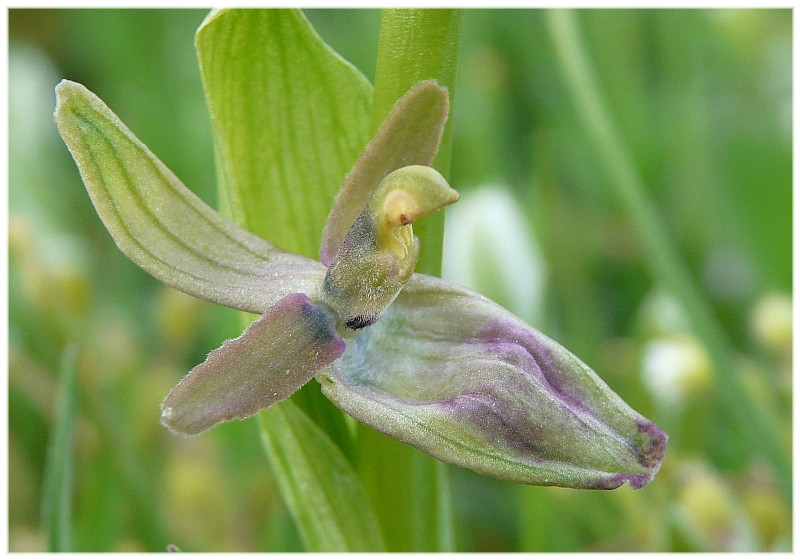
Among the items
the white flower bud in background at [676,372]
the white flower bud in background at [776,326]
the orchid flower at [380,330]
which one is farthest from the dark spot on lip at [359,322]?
the white flower bud in background at [776,326]

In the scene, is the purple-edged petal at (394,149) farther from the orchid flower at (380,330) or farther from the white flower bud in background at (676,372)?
the white flower bud in background at (676,372)

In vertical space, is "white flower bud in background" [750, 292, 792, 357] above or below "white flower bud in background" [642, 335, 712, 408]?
above

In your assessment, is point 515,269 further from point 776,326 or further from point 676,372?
point 776,326

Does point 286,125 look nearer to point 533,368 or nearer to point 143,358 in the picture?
point 533,368

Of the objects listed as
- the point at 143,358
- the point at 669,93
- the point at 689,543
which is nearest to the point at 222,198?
the point at 689,543

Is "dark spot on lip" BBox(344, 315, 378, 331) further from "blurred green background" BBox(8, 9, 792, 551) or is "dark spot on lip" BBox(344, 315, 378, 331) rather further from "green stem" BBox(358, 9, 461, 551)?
A: "blurred green background" BBox(8, 9, 792, 551)

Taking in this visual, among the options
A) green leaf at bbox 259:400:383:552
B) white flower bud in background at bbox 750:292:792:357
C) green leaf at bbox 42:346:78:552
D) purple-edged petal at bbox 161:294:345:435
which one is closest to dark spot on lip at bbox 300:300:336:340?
purple-edged petal at bbox 161:294:345:435

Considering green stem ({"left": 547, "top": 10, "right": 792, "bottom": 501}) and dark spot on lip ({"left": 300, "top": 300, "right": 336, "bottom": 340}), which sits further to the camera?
green stem ({"left": 547, "top": 10, "right": 792, "bottom": 501})
